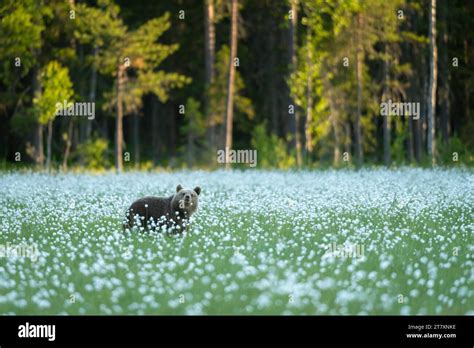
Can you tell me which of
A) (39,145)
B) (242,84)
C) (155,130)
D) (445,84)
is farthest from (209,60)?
(155,130)

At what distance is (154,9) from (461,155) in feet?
81.0

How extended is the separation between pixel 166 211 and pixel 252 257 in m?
2.66

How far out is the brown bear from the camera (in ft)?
40.2

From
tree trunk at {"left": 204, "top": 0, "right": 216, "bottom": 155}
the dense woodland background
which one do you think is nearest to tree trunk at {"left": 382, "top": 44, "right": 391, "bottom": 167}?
the dense woodland background

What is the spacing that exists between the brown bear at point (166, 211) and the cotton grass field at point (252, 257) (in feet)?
1.07

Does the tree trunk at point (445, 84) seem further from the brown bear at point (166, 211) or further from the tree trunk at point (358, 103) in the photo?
the brown bear at point (166, 211)

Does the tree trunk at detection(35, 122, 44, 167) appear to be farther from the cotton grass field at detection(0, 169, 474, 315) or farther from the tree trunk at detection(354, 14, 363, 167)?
the tree trunk at detection(354, 14, 363, 167)

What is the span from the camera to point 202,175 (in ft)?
92.1

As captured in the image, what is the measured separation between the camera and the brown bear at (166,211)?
12258mm

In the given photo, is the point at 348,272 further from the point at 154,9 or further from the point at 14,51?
the point at 154,9

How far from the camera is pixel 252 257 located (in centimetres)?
1048

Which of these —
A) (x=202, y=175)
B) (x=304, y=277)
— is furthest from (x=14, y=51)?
(x=304, y=277)

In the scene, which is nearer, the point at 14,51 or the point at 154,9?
the point at 14,51
